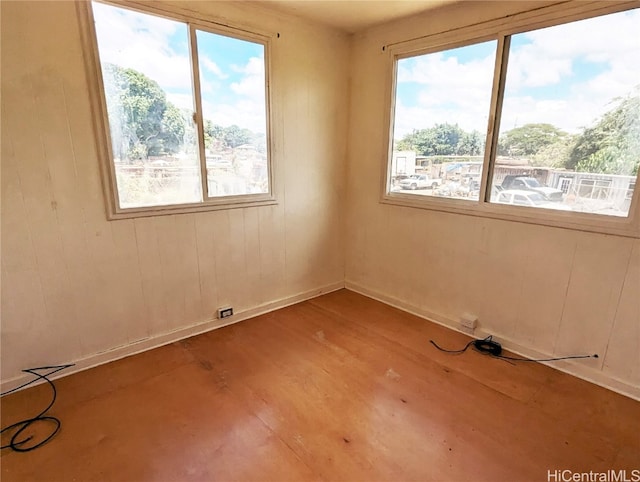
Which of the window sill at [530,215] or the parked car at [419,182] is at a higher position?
the parked car at [419,182]

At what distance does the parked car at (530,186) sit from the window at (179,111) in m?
1.87

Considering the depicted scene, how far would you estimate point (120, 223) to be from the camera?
2.19 m

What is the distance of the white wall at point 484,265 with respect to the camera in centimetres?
204

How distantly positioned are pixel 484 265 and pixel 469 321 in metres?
0.47

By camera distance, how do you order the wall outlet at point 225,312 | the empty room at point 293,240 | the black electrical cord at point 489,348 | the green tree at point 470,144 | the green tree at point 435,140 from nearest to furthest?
the empty room at point 293,240 → the black electrical cord at point 489,348 → the green tree at point 470,144 → the green tree at point 435,140 → the wall outlet at point 225,312

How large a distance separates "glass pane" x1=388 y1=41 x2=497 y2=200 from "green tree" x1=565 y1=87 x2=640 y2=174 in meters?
0.62

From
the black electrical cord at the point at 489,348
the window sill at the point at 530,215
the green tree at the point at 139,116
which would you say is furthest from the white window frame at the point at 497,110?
the green tree at the point at 139,116

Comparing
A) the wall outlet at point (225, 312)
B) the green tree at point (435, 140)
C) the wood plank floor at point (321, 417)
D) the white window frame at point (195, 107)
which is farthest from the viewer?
the wall outlet at point (225, 312)

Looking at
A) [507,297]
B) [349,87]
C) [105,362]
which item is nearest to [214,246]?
[105,362]

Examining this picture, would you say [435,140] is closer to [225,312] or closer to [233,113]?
[233,113]

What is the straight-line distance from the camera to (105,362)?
2273 mm

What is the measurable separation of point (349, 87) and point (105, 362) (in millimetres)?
3079

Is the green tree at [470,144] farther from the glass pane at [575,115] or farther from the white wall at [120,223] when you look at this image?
the white wall at [120,223]

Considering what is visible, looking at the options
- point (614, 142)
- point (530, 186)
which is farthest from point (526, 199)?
point (614, 142)
